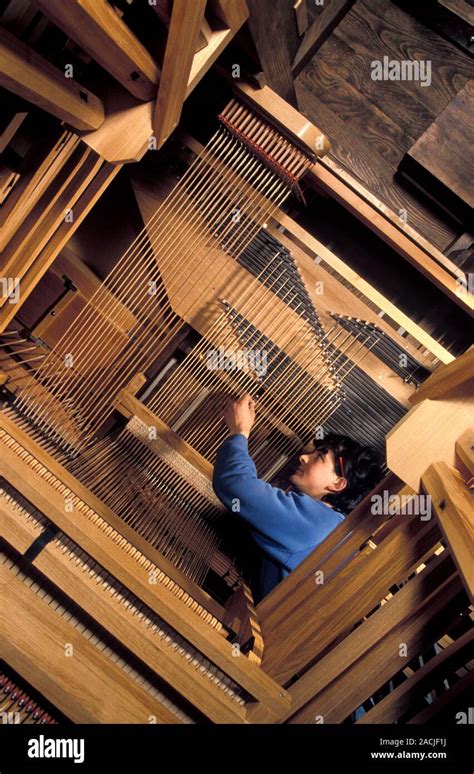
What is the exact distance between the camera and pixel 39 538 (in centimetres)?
214

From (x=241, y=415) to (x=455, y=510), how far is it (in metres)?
1.49

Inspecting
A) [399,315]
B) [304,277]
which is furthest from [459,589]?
[304,277]

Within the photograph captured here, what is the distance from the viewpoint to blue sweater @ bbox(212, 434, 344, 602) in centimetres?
300

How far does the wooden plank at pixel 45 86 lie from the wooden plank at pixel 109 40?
0.36 feet

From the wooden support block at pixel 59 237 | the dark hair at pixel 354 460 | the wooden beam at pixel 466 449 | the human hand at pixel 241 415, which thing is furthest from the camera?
the dark hair at pixel 354 460

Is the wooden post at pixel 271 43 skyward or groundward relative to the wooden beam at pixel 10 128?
skyward

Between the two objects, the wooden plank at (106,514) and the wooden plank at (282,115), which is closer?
the wooden plank at (106,514)

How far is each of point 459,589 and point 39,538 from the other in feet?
3.63

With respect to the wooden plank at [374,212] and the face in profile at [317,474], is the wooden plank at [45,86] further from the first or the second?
the face in profile at [317,474]

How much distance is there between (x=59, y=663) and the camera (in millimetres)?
2098

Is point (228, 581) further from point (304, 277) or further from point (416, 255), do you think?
point (416, 255)

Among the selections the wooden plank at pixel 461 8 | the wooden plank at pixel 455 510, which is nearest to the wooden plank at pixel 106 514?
the wooden plank at pixel 455 510

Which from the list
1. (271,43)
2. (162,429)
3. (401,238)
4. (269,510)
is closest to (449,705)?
(269,510)

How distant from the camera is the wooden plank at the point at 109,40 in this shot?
1902 millimetres
